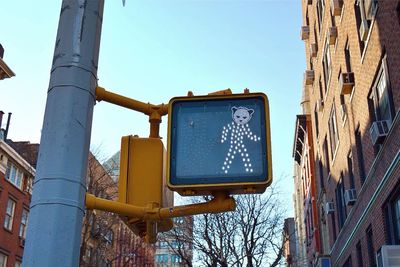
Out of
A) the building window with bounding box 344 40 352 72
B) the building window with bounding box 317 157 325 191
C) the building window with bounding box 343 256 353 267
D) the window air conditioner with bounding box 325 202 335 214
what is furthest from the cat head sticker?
the building window with bounding box 317 157 325 191

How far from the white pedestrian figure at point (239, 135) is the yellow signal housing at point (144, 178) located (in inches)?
16.9

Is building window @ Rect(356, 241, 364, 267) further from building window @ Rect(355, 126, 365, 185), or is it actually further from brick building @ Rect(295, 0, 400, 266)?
building window @ Rect(355, 126, 365, 185)

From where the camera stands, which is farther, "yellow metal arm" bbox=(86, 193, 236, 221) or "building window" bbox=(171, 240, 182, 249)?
"building window" bbox=(171, 240, 182, 249)

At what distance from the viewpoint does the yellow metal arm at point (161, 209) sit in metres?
2.87

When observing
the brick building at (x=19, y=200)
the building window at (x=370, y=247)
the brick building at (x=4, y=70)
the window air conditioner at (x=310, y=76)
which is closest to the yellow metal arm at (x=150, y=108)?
the building window at (x=370, y=247)

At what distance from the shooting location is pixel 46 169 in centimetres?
255

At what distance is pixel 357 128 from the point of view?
22172mm

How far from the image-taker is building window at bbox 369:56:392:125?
17.0 metres

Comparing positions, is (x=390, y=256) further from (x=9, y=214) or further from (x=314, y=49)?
(x=9, y=214)

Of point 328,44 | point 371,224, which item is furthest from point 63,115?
point 328,44

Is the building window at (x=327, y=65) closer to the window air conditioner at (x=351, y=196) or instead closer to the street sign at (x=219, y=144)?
the window air conditioner at (x=351, y=196)

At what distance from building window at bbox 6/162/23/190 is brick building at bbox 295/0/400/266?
2008cm

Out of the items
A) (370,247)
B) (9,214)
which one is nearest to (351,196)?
(370,247)

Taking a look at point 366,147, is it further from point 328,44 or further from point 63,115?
point 63,115
